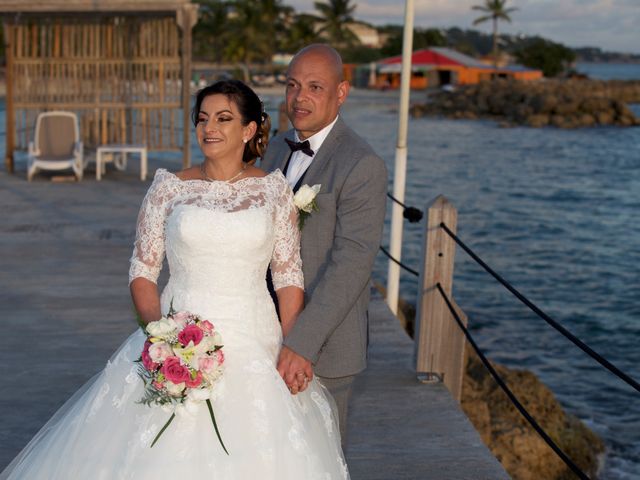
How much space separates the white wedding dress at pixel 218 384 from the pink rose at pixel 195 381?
120mm

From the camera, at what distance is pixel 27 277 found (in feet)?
29.3

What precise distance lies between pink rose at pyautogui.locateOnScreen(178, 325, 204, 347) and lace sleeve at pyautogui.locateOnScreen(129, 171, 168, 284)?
494 mm

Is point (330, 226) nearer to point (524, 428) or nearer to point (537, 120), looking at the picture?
point (524, 428)

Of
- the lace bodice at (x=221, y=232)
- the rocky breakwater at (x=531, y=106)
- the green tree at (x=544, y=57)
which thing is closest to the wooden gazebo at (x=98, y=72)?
the lace bodice at (x=221, y=232)

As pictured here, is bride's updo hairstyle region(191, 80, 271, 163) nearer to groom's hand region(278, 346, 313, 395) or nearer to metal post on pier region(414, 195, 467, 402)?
groom's hand region(278, 346, 313, 395)

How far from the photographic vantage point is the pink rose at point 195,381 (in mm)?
3137

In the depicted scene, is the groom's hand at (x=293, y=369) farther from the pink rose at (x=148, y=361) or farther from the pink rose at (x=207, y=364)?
the pink rose at (x=148, y=361)

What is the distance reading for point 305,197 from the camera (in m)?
3.50

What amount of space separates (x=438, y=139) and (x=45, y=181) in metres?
42.8

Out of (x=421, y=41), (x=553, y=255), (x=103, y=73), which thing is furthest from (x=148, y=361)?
(x=421, y=41)

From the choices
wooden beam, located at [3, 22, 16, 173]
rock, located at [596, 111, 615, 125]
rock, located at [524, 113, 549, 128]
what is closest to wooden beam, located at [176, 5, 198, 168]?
wooden beam, located at [3, 22, 16, 173]

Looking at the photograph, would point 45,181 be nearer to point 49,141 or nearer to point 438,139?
point 49,141

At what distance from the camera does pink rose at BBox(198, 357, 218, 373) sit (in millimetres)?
3162

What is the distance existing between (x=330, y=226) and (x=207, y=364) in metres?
0.81
